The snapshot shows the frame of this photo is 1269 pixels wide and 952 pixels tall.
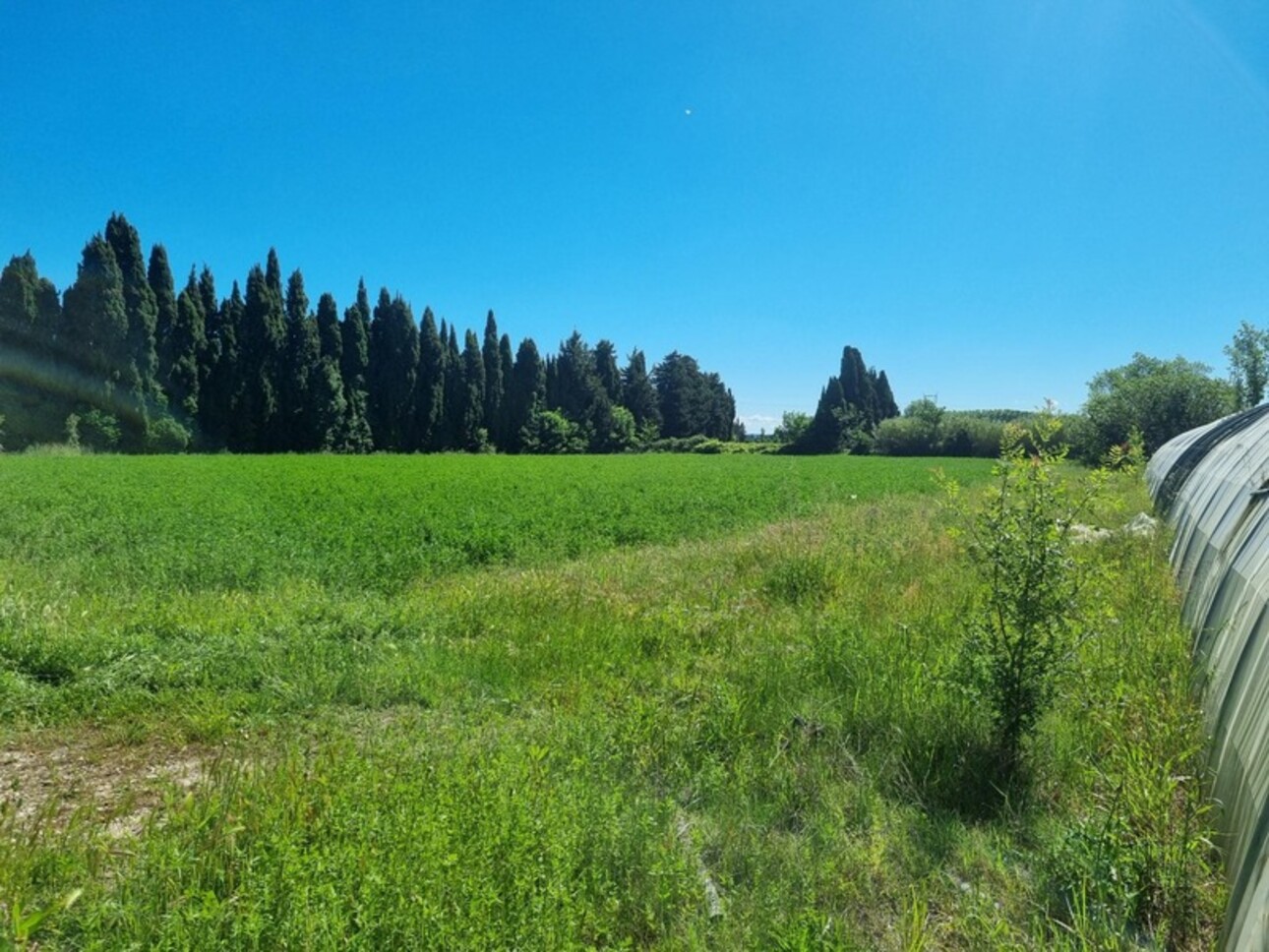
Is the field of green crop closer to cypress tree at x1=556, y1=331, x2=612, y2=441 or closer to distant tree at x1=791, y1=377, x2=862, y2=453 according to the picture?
cypress tree at x1=556, y1=331, x2=612, y2=441

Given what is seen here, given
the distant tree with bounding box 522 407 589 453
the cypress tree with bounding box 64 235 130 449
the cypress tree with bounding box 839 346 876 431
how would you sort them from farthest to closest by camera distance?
the cypress tree with bounding box 839 346 876 431 → the distant tree with bounding box 522 407 589 453 → the cypress tree with bounding box 64 235 130 449

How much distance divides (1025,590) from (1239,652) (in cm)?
95

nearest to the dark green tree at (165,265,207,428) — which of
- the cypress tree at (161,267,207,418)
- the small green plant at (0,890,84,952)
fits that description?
the cypress tree at (161,267,207,418)

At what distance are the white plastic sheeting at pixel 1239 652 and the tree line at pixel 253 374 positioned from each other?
55.0 metres

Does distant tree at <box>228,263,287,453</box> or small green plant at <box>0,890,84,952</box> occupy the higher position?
distant tree at <box>228,263,287,453</box>

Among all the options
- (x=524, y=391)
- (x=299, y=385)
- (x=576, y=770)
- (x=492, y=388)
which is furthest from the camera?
(x=524, y=391)

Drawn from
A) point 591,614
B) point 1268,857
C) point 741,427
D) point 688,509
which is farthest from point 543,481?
point 741,427

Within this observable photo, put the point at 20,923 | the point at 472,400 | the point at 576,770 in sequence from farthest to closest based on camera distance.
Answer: the point at 472,400 → the point at 576,770 → the point at 20,923

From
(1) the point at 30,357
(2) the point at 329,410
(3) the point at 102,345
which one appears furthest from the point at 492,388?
(1) the point at 30,357

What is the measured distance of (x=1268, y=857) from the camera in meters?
1.90

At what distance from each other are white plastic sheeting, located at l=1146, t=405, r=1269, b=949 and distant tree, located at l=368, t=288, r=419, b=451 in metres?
59.8

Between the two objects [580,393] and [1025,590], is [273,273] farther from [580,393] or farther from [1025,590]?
[1025,590]

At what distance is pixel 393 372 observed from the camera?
60.0 m

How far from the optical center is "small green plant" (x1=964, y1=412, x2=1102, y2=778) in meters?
3.43
